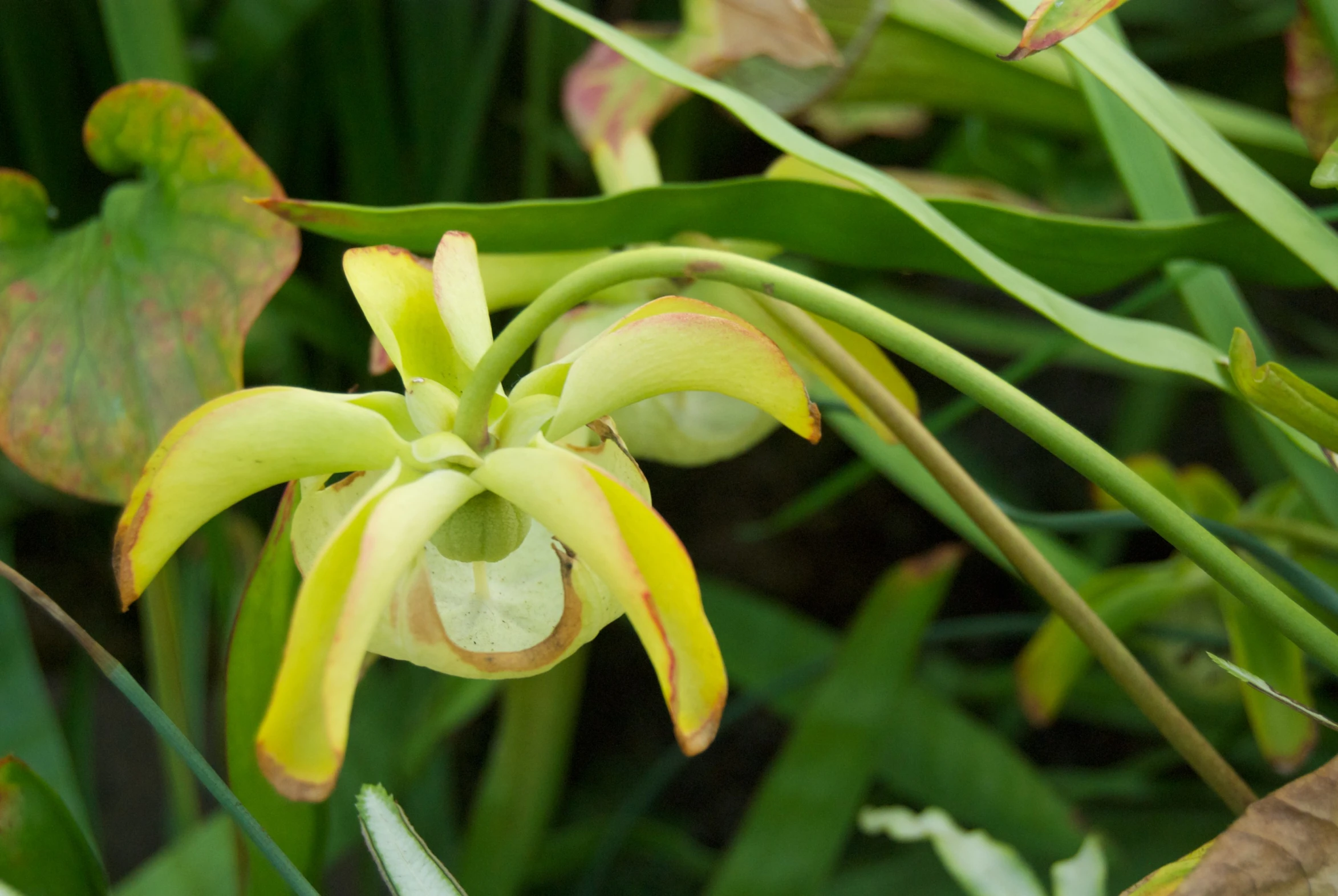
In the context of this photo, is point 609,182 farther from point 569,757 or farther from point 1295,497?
point 569,757

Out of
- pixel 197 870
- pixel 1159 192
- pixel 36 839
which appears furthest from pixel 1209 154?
pixel 197 870

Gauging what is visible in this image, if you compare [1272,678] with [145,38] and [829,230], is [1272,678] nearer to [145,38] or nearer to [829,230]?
[829,230]

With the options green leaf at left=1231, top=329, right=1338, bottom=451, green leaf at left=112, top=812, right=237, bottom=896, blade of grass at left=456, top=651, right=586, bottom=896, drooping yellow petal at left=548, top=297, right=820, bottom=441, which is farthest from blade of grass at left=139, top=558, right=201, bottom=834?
green leaf at left=1231, top=329, right=1338, bottom=451

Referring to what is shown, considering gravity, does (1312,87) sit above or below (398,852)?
above

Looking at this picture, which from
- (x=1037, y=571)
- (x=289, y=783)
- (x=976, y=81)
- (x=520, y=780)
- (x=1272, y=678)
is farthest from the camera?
(x=520, y=780)

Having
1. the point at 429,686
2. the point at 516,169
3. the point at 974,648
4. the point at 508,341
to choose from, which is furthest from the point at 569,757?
the point at 508,341

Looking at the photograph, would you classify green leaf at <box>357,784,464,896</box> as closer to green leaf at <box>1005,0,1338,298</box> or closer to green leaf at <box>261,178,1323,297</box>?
green leaf at <box>261,178,1323,297</box>
